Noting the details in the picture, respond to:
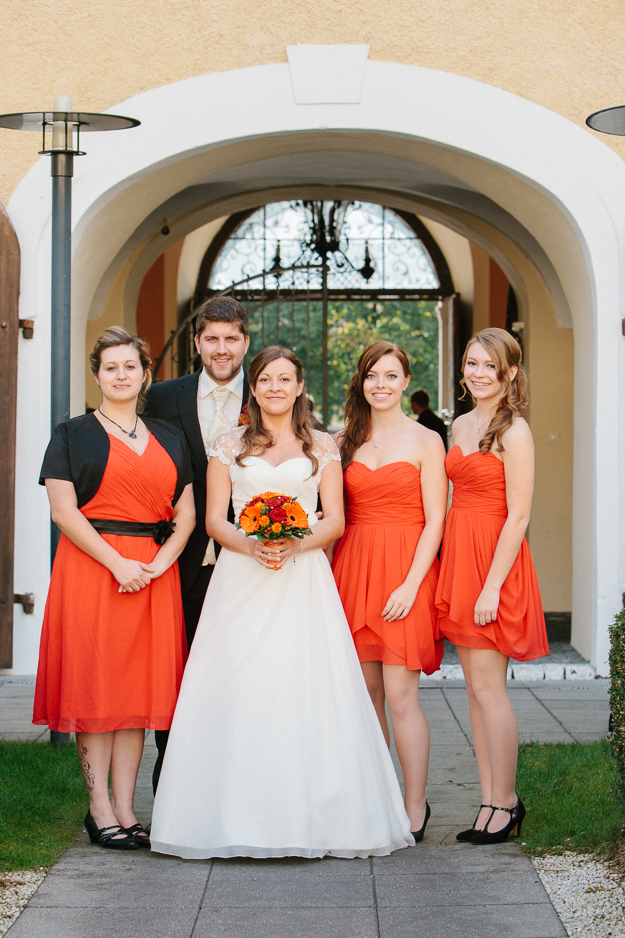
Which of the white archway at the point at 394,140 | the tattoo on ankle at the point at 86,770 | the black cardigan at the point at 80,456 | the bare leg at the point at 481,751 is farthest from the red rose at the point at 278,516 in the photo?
the white archway at the point at 394,140

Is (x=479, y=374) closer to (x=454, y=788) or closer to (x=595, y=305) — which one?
(x=454, y=788)

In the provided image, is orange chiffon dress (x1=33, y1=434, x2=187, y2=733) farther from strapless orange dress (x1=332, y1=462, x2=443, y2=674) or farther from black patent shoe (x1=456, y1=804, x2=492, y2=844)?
black patent shoe (x1=456, y1=804, x2=492, y2=844)

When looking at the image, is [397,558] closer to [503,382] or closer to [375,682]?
[375,682]

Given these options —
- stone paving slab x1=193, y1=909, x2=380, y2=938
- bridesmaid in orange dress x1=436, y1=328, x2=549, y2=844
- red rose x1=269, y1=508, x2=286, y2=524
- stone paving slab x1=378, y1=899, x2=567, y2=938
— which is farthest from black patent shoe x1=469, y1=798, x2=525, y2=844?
red rose x1=269, y1=508, x2=286, y2=524

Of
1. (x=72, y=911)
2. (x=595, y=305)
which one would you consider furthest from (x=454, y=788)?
(x=595, y=305)

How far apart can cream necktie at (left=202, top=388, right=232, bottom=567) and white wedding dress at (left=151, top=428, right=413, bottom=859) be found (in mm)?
488

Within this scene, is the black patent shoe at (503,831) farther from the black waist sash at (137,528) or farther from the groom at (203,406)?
the black waist sash at (137,528)

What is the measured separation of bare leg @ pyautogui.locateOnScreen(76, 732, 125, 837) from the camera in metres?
3.74

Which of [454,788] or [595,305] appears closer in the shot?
[454,788]

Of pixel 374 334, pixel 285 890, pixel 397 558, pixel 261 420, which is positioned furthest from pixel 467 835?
pixel 374 334

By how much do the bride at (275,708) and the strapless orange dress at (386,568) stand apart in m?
0.15

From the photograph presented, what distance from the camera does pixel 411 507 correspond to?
3887mm

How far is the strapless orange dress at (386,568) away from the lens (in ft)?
12.6

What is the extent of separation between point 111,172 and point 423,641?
3938 mm
